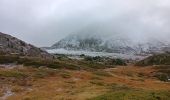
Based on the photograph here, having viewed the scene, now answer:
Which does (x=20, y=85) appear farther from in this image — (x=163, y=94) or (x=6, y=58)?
(x=6, y=58)

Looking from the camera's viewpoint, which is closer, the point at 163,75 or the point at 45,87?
the point at 45,87

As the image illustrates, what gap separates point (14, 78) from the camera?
117750mm

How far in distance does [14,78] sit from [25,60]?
2396 inches

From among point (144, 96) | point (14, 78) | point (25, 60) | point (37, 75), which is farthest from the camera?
point (25, 60)

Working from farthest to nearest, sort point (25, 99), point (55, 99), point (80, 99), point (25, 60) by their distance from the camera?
1. point (25, 60)
2. point (25, 99)
3. point (55, 99)
4. point (80, 99)

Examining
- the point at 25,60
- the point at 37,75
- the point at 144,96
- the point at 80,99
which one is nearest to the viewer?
the point at 144,96

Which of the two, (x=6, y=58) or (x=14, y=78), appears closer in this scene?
(x=14, y=78)

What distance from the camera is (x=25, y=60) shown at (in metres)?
178

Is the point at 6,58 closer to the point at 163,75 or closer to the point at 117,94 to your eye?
the point at 163,75

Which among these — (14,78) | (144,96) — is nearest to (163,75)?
(14,78)

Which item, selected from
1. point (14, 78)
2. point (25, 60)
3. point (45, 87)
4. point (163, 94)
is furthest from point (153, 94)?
point (25, 60)

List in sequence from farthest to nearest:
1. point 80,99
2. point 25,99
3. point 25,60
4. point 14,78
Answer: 1. point 25,60
2. point 14,78
3. point 25,99
4. point 80,99

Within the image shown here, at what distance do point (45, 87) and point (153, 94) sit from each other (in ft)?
153

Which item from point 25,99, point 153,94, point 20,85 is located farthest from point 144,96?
point 20,85
